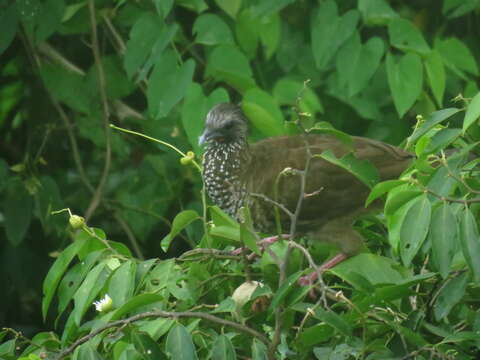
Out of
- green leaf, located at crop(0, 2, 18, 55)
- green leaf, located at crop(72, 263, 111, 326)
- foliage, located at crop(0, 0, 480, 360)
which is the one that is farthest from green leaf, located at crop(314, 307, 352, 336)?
green leaf, located at crop(0, 2, 18, 55)

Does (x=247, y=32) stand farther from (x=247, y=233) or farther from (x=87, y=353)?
(x=87, y=353)

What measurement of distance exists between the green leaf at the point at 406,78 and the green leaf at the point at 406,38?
1.5 inches

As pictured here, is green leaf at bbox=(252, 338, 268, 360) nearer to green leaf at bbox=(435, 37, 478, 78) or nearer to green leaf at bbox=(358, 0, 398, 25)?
green leaf at bbox=(358, 0, 398, 25)

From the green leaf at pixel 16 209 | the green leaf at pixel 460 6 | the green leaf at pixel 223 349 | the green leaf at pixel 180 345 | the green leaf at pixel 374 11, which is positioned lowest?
the green leaf at pixel 16 209

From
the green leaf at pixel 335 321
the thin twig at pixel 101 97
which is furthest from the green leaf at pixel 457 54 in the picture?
the green leaf at pixel 335 321

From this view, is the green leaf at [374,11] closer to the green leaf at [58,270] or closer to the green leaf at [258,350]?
the green leaf at [58,270]

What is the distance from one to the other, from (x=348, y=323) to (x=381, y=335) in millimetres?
258

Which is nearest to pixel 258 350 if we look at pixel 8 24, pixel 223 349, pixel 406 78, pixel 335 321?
pixel 223 349

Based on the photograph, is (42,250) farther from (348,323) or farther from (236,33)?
(348,323)

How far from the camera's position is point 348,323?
2.37 m

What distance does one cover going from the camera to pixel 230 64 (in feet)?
14.7

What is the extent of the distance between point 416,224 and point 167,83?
6.61 feet

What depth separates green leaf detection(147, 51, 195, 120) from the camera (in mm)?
4195

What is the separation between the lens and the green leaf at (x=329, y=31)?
4.53 meters
